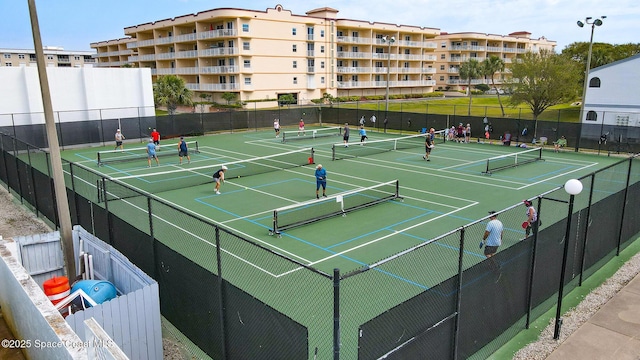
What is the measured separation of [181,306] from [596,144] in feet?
111

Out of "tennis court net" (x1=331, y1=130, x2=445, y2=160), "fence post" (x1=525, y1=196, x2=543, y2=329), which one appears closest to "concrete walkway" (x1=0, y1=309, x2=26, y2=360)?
"fence post" (x1=525, y1=196, x2=543, y2=329)

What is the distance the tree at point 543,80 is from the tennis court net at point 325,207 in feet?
114

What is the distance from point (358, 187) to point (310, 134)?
74.4ft

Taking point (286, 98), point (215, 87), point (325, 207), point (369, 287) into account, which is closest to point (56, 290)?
point (369, 287)

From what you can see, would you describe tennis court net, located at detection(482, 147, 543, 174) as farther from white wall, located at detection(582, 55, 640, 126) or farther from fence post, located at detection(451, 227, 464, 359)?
fence post, located at detection(451, 227, 464, 359)

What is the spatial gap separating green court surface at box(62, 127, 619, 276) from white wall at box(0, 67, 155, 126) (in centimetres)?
449

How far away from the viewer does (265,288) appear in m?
11.7

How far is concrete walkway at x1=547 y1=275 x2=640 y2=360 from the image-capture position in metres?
8.81

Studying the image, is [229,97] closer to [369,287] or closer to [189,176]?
[189,176]

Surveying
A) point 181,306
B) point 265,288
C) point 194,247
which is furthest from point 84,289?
point 194,247

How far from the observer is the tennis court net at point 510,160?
87.9ft

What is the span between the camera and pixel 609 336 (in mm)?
9422

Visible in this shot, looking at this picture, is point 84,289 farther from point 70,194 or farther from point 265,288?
point 70,194

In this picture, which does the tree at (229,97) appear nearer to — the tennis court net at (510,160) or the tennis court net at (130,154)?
the tennis court net at (130,154)
